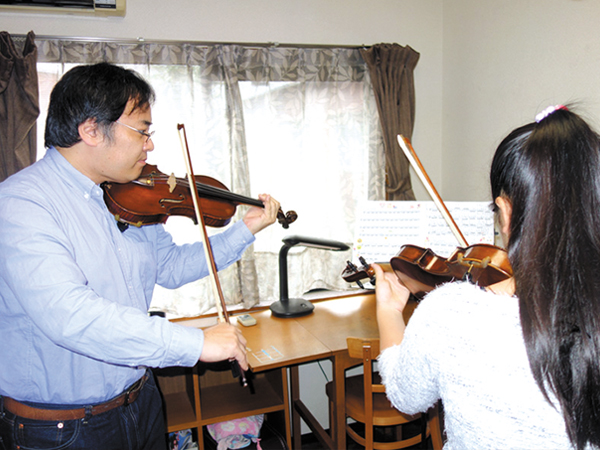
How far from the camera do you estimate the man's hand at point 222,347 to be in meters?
1.00

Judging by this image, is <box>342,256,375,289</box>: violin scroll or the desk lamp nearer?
<box>342,256,375,289</box>: violin scroll

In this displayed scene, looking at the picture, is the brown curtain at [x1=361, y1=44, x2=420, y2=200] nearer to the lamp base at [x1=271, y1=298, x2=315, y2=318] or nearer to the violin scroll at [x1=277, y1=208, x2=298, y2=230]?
the lamp base at [x1=271, y1=298, x2=315, y2=318]

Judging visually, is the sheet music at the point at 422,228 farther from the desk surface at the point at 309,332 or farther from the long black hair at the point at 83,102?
the long black hair at the point at 83,102

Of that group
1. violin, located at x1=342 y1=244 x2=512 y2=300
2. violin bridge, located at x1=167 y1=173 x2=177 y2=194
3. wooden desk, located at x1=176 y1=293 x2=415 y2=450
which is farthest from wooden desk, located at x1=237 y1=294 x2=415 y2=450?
violin bridge, located at x1=167 y1=173 x2=177 y2=194

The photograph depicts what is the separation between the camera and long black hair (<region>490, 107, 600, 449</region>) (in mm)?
718

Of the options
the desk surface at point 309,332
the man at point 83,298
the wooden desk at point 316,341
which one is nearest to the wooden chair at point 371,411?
the wooden desk at point 316,341

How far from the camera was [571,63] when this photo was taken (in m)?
2.08

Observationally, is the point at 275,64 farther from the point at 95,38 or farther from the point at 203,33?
the point at 95,38

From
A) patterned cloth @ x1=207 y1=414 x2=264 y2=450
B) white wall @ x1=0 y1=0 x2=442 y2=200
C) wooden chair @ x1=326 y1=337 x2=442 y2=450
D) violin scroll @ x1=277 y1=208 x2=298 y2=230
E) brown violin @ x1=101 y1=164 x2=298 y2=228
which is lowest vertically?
patterned cloth @ x1=207 y1=414 x2=264 y2=450

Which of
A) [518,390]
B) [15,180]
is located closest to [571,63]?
[518,390]

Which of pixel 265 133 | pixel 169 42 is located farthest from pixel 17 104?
pixel 265 133

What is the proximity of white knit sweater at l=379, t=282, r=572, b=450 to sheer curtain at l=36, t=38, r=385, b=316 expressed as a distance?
1818 mm

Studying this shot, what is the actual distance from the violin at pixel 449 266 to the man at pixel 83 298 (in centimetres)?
59

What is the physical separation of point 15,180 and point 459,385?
106cm
